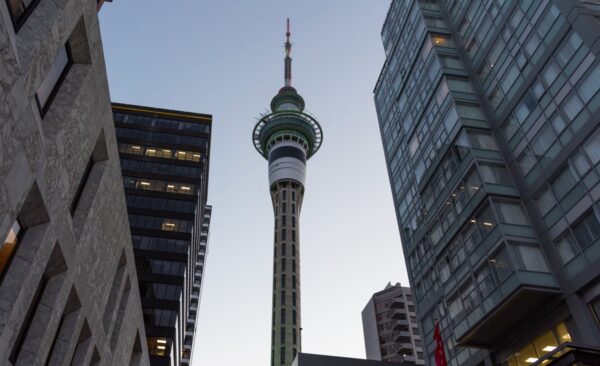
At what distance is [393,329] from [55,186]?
10423cm

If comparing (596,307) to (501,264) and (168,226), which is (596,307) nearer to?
(501,264)

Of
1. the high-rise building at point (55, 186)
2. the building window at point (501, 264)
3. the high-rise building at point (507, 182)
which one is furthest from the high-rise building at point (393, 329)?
the high-rise building at point (55, 186)

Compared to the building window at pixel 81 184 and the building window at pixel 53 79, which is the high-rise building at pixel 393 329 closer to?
the building window at pixel 81 184

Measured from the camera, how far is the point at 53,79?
648 inches

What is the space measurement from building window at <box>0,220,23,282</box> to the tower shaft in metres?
82.3

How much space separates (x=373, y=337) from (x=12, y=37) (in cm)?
11185

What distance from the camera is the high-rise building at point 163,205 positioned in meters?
70.1

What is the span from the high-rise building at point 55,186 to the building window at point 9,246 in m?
0.03

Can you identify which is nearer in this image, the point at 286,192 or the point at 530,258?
the point at 530,258

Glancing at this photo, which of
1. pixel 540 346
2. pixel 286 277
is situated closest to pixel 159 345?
pixel 286 277

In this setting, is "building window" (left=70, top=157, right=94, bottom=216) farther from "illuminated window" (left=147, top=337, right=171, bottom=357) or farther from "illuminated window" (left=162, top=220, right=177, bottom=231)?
"illuminated window" (left=162, top=220, right=177, bottom=231)

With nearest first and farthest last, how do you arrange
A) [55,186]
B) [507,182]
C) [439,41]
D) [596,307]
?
[55,186] < [596,307] < [507,182] < [439,41]

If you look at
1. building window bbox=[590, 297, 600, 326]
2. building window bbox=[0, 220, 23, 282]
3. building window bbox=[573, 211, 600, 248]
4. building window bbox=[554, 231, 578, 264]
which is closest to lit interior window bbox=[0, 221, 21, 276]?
building window bbox=[0, 220, 23, 282]

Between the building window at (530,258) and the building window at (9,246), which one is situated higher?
the building window at (530,258)
